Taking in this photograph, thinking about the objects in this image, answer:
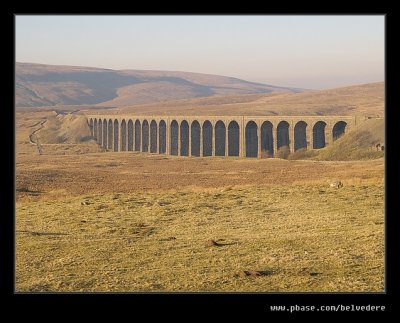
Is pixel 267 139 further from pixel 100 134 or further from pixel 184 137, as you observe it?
pixel 100 134

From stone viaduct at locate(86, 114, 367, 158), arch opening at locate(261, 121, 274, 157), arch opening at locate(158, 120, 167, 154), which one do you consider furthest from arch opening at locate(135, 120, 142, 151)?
arch opening at locate(261, 121, 274, 157)

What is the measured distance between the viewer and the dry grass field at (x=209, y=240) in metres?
15.5

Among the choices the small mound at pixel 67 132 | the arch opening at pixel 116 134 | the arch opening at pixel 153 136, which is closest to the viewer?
the arch opening at pixel 153 136

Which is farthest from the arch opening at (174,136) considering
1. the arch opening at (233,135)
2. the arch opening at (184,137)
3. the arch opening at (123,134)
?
the arch opening at (123,134)

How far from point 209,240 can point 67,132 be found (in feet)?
438

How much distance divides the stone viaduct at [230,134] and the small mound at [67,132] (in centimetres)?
2269

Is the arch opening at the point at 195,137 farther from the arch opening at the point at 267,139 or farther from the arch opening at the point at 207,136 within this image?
the arch opening at the point at 267,139

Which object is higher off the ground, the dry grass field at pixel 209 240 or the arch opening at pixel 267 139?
the arch opening at pixel 267 139

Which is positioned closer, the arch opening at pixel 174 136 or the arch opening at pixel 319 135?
the arch opening at pixel 319 135

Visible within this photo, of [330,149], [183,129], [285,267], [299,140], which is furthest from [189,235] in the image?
[183,129]

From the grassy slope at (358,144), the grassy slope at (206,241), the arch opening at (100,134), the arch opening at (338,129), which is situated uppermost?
the arch opening at (100,134)

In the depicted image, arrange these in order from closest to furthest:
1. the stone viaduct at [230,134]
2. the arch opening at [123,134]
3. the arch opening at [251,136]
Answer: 1. the stone viaduct at [230,134]
2. the arch opening at [251,136]
3. the arch opening at [123,134]

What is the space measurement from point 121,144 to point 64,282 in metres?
112
